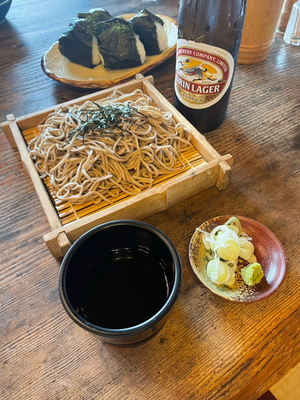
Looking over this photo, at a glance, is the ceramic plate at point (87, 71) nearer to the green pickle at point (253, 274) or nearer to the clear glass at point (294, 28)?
the clear glass at point (294, 28)

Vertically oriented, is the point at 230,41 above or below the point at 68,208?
above

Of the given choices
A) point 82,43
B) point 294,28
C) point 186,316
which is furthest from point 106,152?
point 294,28

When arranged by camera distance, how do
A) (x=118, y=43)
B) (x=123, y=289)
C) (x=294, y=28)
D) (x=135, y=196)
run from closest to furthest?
1. (x=123, y=289)
2. (x=135, y=196)
3. (x=118, y=43)
4. (x=294, y=28)

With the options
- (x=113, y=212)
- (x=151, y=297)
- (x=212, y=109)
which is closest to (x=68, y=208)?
(x=113, y=212)

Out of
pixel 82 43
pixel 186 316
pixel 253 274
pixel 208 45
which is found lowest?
pixel 186 316

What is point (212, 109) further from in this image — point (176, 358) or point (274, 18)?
point (176, 358)

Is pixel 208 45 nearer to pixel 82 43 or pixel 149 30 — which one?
pixel 149 30
